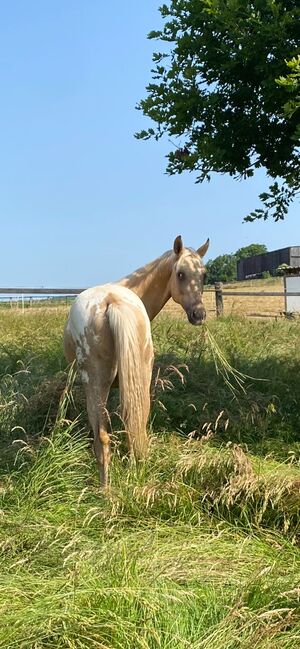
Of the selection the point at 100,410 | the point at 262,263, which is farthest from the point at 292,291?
the point at 262,263

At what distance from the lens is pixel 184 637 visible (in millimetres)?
2225

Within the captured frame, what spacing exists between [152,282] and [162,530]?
2.52m

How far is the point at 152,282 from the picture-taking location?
17.2ft

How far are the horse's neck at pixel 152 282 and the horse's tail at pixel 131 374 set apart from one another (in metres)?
1.08

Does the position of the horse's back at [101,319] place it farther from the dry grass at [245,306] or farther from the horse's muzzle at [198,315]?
the dry grass at [245,306]

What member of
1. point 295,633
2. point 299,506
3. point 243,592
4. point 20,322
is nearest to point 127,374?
point 299,506

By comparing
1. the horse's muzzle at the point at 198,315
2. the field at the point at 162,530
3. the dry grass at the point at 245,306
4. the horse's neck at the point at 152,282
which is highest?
the horse's neck at the point at 152,282

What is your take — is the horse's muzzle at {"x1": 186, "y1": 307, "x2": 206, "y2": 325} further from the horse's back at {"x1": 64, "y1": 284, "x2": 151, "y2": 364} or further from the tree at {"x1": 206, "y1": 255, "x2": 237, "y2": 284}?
the tree at {"x1": 206, "y1": 255, "x2": 237, "y2": 284}

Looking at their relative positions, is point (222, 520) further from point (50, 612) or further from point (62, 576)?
point (50, 612)

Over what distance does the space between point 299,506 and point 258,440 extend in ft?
5.29

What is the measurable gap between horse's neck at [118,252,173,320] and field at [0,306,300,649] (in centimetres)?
58

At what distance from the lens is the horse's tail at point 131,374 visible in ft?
13.2

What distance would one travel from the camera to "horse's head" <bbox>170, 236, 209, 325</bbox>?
4.93 meters

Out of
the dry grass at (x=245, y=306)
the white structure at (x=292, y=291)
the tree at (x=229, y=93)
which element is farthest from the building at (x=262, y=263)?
the tree at (x=229, y=93)
